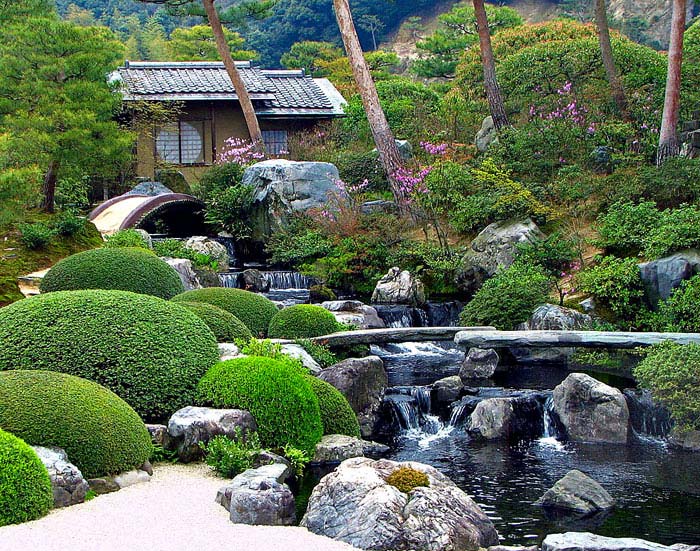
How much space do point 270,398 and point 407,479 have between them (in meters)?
2.35

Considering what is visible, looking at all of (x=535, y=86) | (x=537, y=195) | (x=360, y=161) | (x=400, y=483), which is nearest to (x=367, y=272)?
(x=537, y=195)

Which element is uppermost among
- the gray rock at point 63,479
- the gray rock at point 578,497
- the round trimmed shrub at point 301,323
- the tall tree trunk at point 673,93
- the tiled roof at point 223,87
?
the tiled roof at point 223,87

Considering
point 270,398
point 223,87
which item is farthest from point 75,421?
point 223,87

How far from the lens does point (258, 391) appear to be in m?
9.12

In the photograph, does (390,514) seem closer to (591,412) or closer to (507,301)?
(591,412)

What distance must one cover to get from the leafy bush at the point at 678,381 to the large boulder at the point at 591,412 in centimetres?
42

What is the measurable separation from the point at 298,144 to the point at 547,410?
694 inches

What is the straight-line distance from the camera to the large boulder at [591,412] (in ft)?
34.4

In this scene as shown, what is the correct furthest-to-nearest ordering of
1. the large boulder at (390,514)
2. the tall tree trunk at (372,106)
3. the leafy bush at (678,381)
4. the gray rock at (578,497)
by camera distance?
the tall tree trunk at (372,106)
the leafy bush at (678,381)
the gray rock at (578,497)
the large boulder at (390,514)

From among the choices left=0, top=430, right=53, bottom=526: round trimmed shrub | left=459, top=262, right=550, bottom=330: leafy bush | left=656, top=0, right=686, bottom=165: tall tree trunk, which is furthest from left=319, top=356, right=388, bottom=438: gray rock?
left=656, top=0, right=686, bottom=165: tall tree trunk

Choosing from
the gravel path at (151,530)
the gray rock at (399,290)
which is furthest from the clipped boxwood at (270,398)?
the gray rock at (399,290)

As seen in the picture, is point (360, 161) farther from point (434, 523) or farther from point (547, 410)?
point (434, 523)

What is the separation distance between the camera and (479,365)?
43.8 ft

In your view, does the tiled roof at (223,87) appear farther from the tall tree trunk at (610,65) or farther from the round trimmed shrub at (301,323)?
the round trimmed shrub at (301,323)
